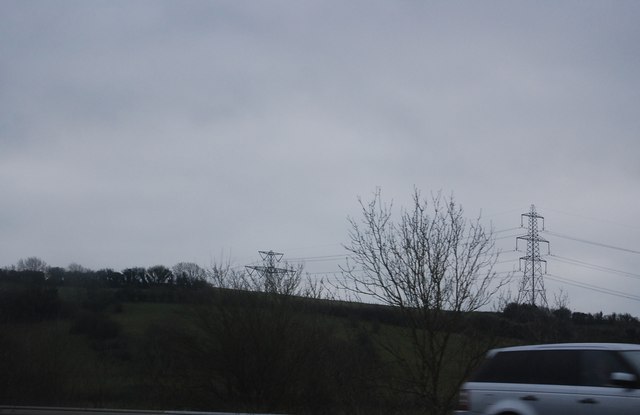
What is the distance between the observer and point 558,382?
11.2m

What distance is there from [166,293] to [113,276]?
14678 mm

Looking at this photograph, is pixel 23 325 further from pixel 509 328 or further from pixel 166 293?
pixel 509 328

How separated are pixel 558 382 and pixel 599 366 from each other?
0.69m

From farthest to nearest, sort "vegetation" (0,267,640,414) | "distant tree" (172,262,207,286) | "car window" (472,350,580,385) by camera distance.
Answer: "distant tree" (172,262,207,286), "vegetation" (0,267,640,414), "car window" (472,350,580,385)

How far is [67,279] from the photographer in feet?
173

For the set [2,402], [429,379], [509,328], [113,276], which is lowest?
[2,402]

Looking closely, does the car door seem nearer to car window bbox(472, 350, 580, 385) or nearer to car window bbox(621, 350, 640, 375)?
car window bbox(621, 350, 640, 375)

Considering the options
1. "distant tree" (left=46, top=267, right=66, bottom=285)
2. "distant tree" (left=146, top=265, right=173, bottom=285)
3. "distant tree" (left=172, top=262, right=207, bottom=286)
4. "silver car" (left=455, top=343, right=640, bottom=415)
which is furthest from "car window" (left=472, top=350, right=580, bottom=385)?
"distant tree" (left=46, top=267, right=66, bottom=285)

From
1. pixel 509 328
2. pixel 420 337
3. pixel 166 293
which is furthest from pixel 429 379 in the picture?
pixel 166 293

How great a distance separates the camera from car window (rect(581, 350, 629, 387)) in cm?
1057

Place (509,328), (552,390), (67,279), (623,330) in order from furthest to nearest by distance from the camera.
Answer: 1. (67,279)
2. (623,330)
3. (509,328)
4. (552,390)

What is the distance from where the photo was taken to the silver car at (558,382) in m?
10.4

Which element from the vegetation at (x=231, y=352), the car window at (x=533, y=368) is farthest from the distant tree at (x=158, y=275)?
the car window at (x=533, y=368)

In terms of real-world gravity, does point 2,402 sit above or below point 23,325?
below
